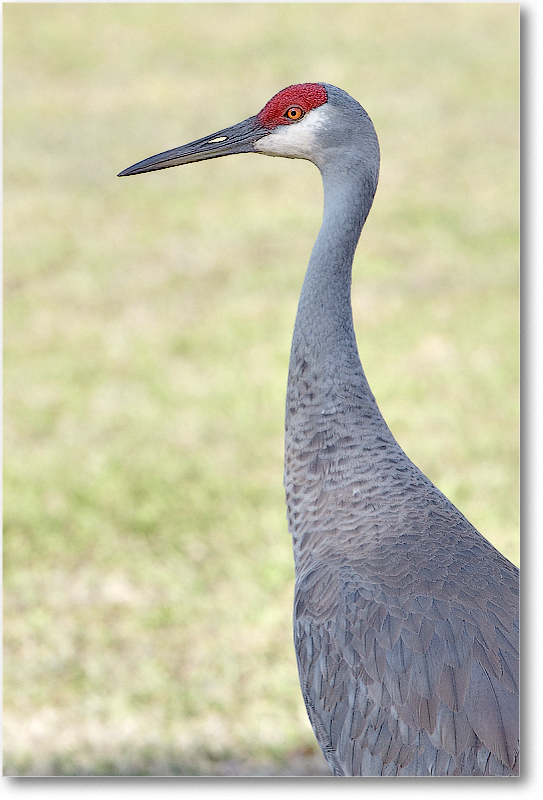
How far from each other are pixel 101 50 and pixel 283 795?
8.59ft

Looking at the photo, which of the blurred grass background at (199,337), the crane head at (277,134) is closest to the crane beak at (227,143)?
the crane head at (277,134)

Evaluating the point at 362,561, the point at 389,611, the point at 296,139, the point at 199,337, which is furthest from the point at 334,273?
the point at 199,337

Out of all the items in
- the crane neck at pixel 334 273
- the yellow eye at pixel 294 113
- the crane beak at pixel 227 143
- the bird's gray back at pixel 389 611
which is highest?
the yellow eye at pixel 294 113

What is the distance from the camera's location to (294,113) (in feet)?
6.96

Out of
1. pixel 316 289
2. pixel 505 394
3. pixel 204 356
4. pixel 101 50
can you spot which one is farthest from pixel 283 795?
pixel 204 356

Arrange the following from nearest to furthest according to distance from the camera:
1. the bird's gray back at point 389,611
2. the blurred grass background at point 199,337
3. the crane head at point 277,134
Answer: the bird's gray back at point 389,611
the crane head at point 277,134
the blurred grass background at point 199,337

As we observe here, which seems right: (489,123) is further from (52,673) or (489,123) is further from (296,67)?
(52,673)

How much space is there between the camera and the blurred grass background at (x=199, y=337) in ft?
10.5

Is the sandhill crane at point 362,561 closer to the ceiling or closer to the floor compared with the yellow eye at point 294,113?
closer to the floor

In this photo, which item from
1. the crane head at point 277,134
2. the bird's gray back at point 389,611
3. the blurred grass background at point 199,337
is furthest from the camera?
the blurred grass background at point 199,337

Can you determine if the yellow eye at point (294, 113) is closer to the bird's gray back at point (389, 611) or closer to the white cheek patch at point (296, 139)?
the white cheek patch at point (296, 139)

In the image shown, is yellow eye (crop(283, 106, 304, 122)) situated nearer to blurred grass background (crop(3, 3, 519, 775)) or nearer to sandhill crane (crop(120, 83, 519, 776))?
sandhill crane (crop(120, 83, 519, 776))

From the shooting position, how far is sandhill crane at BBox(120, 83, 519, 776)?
1969 millimetres

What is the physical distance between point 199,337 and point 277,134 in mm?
3752
